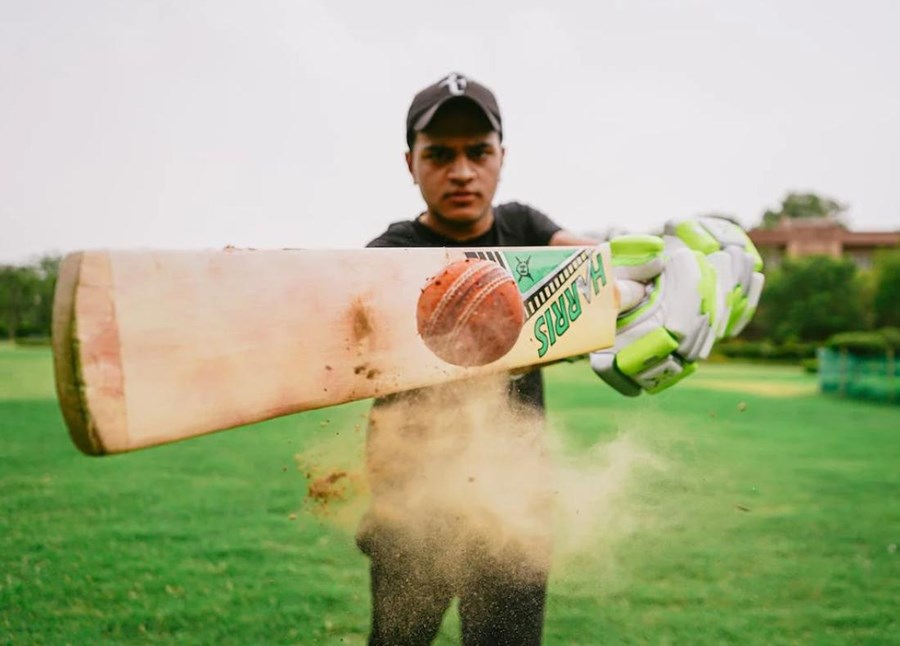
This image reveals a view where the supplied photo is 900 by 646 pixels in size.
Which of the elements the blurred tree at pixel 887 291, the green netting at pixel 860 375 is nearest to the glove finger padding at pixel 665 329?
the green netting at pixel 860 375

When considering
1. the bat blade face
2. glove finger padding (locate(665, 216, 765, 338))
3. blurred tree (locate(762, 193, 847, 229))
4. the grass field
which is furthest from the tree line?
the bat blade face

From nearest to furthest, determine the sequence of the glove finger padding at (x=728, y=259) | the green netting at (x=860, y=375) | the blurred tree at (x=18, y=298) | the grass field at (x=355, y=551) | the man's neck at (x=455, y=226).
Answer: the man's neck at (x=455, y=226), the glove finger padding at (x=728, y=259), the grass field at (x=355, y=551), the green netting at (x=860, y=375), the blurred tree at (x=18, y=298)

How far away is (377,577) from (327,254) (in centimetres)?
89

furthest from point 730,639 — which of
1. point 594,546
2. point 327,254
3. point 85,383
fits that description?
point 85,383

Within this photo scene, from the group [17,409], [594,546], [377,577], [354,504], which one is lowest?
[17,409]

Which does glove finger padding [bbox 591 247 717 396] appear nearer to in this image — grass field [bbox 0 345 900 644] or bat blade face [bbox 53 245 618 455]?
grass field [bbox 0 345 900 644]

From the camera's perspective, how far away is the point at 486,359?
5.16 ft

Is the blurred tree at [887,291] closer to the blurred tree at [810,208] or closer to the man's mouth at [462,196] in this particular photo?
the blurred tree at [810,208]

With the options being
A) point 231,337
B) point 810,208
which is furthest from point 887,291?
point 231,337

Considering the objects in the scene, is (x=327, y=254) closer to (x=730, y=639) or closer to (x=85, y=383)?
(x=85, y=383)

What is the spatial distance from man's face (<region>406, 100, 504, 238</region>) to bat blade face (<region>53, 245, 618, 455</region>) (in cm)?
39

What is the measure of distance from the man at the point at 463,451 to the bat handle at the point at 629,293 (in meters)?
0.03

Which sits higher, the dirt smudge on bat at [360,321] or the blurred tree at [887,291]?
the dirt smudge on bat at [360,321]

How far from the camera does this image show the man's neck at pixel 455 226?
2057 millimetres
